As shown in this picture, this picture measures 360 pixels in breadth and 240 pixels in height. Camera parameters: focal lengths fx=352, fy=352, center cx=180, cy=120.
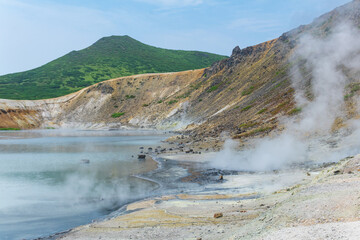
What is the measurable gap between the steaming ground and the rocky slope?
5.17ft

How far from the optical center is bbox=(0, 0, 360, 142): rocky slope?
170 feet

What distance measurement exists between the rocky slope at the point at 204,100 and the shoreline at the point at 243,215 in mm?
24307

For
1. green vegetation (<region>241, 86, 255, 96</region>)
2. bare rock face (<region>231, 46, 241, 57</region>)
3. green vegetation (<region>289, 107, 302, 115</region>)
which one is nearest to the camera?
green vegetation (<region>289, 107, 302, 115</region>)

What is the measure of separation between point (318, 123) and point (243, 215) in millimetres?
24708

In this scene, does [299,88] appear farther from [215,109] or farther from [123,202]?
[123,202]

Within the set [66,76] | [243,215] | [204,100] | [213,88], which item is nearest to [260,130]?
[243,215]

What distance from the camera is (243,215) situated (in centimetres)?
1298

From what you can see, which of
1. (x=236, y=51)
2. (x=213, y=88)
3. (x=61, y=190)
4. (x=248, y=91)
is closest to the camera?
(x=61, y=190)

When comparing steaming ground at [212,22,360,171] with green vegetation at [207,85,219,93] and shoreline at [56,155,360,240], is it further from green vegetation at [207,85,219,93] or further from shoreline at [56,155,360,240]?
green vegetation at [207,85,219,93]

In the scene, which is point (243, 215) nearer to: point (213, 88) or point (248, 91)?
point (248, 91)

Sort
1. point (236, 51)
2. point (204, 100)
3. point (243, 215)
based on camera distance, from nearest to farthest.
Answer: point (243, 215), point (204, 100), point (236, 51)

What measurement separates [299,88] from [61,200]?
37.9m

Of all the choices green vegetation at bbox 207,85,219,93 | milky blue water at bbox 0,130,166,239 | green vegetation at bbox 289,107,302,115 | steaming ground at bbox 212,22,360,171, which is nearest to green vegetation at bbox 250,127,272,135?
steaming ground at bbox 212,22,360,171

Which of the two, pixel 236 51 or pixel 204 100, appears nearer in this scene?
pixel 204 100
